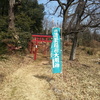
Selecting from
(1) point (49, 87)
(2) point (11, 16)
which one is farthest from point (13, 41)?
(1) point (49, 87)

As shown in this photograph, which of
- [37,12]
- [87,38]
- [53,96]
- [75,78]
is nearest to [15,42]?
[75,78]

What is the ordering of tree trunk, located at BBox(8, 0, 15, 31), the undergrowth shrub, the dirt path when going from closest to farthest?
the dirt path < the undergrowth shrub < tree trunk, located at BBox(8, 0, 15, 31)

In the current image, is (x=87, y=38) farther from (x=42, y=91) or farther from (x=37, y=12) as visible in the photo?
(x=42, y=91)

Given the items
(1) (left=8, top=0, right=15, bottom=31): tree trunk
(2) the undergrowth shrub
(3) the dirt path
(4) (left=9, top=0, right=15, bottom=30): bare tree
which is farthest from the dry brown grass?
(4) (left=9, top=0, right=15, bottom=30): bare tree

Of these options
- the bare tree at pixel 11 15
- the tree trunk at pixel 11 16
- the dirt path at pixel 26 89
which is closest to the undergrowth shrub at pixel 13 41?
the tree trunk at pixel 11 16

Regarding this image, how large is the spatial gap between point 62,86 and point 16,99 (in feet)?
5.09

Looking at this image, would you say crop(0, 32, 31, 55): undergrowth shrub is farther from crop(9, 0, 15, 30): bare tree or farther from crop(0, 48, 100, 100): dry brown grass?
crop(0, 48, 100, 100): dry brown grass

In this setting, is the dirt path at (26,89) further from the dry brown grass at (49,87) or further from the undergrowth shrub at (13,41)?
the undergrowth shrub at (13,41)

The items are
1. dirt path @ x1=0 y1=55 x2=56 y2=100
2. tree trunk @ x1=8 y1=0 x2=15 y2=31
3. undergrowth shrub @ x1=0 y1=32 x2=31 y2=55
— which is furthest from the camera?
tree trunk @ x1=8 y1=0 x2=15 y2=31

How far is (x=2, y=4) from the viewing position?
48.9 feet

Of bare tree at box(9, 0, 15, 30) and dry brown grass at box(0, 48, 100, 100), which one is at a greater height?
bare tree at box(9, 0, 15, 30)

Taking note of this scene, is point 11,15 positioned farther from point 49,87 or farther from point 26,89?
point 49,87

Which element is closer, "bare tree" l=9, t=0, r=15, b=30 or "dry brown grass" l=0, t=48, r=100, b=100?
"dry brown grass" l=0, t=48, r=100, b=100

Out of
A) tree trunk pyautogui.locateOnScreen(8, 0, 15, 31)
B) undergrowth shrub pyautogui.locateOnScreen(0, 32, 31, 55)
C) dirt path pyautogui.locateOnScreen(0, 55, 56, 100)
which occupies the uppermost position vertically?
tree trunk pyautogui.locateOnScreen(8, 0, 15, 31)
